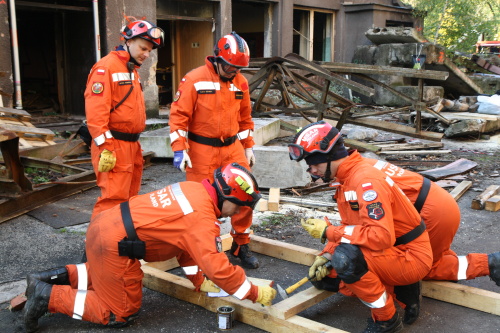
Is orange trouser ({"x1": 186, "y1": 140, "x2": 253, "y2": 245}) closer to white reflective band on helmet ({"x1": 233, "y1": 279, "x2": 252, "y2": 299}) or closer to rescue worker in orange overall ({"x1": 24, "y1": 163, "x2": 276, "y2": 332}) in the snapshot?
rescue worker in orange overall ({"x1": 24, "y1": 163, "x2": 276, "y2": 332})

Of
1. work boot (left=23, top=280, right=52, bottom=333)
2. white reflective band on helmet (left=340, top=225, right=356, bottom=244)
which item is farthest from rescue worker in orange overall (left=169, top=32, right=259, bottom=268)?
work boot (left=23, top=280, right=52, bottom=333)

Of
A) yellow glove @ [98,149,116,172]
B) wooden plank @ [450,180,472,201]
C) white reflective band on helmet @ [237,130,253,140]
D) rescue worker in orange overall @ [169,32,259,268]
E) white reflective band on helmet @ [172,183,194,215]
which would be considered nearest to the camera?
white reflective band on helmet @ [172,183,194,215]

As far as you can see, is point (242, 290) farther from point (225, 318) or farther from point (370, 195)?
point (370, 195)

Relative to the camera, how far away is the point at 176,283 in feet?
12.6

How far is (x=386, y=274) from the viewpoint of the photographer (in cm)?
327

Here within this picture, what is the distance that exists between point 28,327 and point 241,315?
1.37m

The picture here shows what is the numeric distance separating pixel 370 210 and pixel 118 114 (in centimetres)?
241

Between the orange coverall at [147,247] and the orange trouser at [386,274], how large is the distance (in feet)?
2.29

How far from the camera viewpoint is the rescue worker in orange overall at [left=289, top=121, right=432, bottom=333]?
10.3 feet

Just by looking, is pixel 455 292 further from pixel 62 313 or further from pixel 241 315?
pixel 62 313

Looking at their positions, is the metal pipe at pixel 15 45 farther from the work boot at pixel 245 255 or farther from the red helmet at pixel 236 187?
the red helmet at pixel 236 187

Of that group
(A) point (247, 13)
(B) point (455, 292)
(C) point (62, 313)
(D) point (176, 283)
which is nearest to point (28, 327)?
(C) point (62, 313)

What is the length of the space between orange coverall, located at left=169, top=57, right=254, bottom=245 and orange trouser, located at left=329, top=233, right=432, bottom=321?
147 centimetres

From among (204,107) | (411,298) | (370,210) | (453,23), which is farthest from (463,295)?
A: (453,23)
